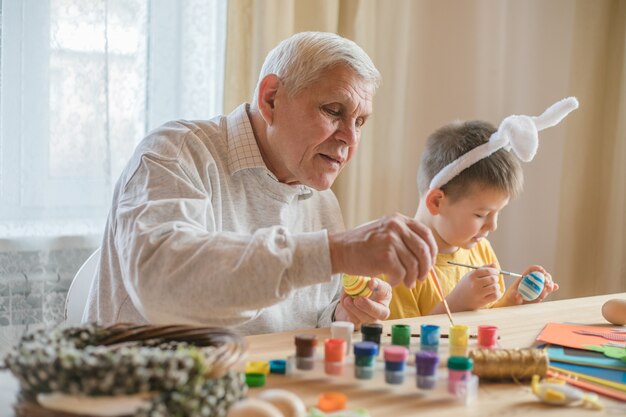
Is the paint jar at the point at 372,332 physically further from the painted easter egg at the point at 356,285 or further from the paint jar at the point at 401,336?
the painted easter egg at the point at 356,285

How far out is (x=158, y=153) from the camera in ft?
5.07

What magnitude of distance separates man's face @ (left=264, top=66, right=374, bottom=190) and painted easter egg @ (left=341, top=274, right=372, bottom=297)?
28 centimetres

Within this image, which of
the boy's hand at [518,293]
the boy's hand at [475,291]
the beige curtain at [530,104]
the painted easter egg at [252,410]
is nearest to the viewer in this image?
the painted easter egg at [252,410]

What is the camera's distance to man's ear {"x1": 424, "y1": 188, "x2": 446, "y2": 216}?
2.17 m

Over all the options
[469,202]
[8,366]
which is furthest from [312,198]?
[8,366]

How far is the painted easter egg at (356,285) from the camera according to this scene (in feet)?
5.12

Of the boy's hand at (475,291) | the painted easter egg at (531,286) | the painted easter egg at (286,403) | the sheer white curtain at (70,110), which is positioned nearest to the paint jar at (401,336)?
the painted easter egg at (286,403)

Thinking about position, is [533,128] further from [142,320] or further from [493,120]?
[493,120]

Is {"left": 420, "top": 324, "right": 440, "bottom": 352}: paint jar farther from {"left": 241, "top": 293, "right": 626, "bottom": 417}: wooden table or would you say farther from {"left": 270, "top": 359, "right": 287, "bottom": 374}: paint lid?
{"left": 270, "top": 359, "right": 287, "bottom": 374}: paint lid

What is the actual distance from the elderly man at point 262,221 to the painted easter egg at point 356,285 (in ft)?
0.10

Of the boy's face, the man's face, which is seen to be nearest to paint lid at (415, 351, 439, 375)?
the man's face

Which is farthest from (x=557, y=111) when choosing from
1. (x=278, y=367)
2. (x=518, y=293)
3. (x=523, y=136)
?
(x=278, y=367)

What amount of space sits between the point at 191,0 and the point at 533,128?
1275mm

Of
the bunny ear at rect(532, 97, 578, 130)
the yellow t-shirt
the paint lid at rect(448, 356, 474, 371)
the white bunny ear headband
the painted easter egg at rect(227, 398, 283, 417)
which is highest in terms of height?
the bunny ear at rect(532, 97, 578, 130)
